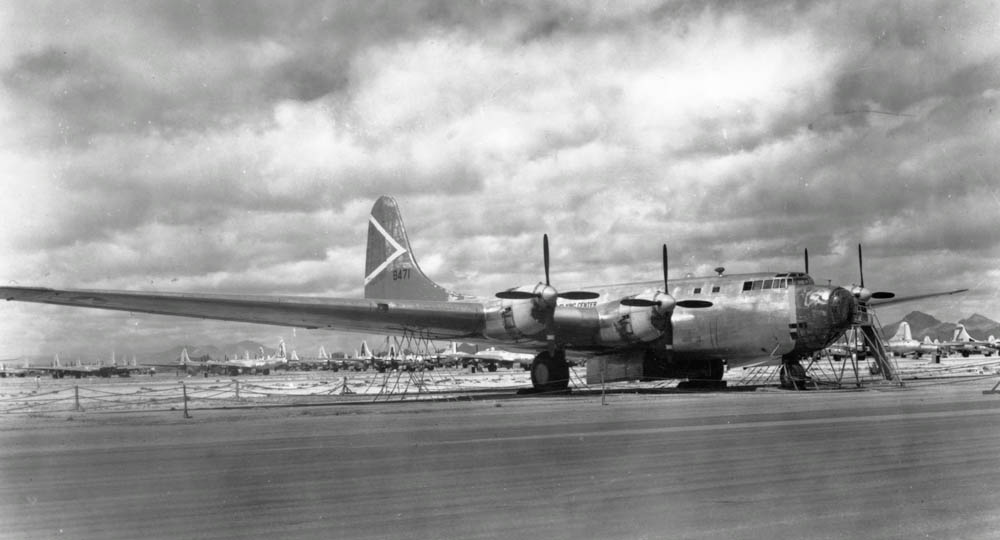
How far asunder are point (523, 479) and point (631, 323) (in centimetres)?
2044

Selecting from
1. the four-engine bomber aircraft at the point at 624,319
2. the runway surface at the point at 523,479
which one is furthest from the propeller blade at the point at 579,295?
the runway surface at the point at 523,479

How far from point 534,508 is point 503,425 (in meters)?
8.41

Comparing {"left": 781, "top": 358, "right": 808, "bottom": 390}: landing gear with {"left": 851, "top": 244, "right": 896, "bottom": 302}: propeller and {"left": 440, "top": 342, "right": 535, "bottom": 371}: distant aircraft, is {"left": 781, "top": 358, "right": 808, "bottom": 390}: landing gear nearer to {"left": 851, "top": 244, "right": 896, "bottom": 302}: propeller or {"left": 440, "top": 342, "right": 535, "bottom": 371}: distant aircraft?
{"left": 851, "top": 244, "right": 896, "bottom": 302}: propeller

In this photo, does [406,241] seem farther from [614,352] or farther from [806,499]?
[806,499]

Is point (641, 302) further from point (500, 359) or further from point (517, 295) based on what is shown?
point (500, 359)

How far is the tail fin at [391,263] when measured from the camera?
108 ft

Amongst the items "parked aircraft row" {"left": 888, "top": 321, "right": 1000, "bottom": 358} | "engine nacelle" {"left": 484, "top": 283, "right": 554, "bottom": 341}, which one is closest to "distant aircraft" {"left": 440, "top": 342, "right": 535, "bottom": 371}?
"parked aircraft row" {"left": 888, "top": 321, "right": 1000, "bottom": 358}

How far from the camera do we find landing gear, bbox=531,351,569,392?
29281 millimetres

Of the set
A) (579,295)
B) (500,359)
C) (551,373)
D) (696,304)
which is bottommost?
(500,359)

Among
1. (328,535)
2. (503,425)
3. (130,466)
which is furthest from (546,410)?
(328,535)

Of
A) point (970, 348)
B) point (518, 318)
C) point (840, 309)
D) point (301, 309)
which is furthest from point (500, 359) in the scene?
point (301, 309)

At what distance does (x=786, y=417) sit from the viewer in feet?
50.3

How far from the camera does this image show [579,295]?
2939 cm

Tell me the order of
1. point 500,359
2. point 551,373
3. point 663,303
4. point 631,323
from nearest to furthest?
point 663,303, point 631,323, point 551,373, point 500,359
